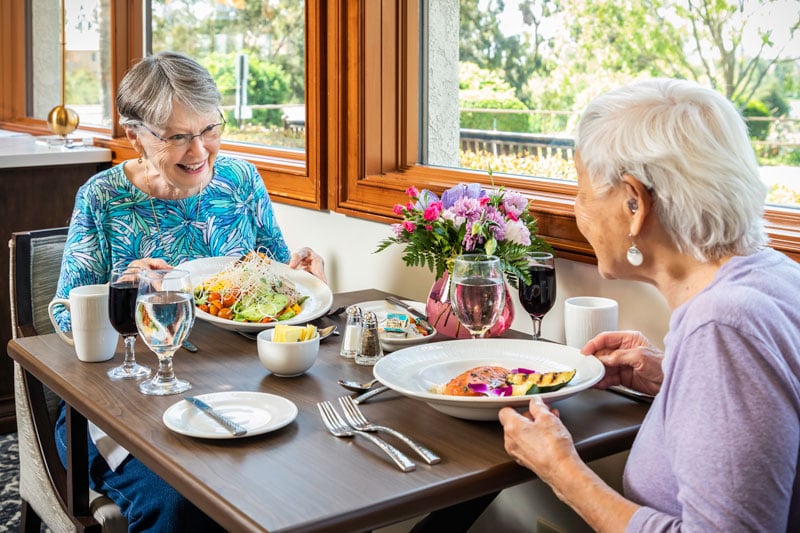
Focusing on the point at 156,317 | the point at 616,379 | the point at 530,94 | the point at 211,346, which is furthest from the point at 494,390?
the point at 530,94

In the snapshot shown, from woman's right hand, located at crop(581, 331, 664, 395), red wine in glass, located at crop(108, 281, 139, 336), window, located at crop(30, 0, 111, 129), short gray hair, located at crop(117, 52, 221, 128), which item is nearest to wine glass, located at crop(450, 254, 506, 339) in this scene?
woman's right hand, located at crop(581, 331, 664, 395)

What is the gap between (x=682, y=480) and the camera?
3.80 feet

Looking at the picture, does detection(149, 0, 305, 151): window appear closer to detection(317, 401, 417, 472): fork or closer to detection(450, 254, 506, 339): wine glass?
detection(450, 254, 506, 339): wine glass

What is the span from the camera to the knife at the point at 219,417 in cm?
141

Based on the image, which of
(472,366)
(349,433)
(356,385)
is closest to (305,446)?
(349,433)

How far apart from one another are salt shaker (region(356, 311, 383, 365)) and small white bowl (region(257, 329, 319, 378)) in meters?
0.11

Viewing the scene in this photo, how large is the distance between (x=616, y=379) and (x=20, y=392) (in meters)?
1.34

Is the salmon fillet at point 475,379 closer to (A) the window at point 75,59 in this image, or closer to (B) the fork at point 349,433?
(B) the fork at point 349,433

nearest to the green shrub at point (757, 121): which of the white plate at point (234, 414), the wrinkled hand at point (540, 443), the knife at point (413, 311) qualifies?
the knife at point (413, 311)

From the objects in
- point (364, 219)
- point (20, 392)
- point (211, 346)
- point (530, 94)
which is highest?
point (530, 94)

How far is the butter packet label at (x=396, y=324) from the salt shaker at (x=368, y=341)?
133mm

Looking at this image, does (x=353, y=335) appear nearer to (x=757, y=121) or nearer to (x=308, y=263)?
(x=308, y=263)

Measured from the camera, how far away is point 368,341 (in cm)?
181

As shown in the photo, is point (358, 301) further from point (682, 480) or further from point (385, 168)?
point (682, 480)
